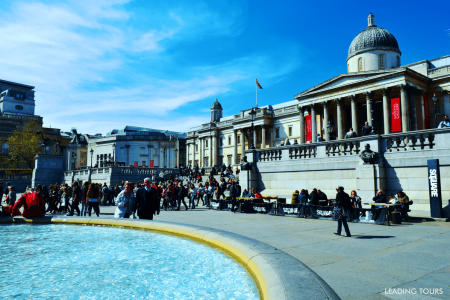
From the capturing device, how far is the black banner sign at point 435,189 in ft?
41.8

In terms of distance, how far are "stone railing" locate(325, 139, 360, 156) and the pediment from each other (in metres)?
26.4

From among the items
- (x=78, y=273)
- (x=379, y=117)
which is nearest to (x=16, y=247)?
(x=78, y=273)

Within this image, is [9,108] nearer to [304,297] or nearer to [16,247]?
[16,247]

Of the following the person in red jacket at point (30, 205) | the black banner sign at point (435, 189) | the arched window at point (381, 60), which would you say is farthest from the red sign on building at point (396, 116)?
the person in red jacket at point (30, 205)

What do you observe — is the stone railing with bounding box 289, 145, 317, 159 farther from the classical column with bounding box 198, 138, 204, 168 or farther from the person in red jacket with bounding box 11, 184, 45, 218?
the classical column with bounding box 198, 138, 204, 168

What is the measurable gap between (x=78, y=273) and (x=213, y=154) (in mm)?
72940

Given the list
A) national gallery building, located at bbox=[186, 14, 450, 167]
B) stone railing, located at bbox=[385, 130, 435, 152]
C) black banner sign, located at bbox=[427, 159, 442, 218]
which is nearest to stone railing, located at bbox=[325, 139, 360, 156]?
stone railing, located at bbox=[385, 130, 435, 152]

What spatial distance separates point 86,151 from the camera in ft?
304

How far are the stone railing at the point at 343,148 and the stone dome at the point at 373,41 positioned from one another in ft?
115

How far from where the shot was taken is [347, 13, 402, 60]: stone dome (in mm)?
45719

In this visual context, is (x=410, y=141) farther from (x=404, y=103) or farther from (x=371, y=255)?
(x=404, y=103)

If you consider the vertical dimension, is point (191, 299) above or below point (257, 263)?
below

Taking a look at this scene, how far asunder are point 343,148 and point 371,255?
37.9ft

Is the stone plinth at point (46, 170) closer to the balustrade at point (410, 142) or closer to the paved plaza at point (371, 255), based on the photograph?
the paved plaza at point (371, 255)
